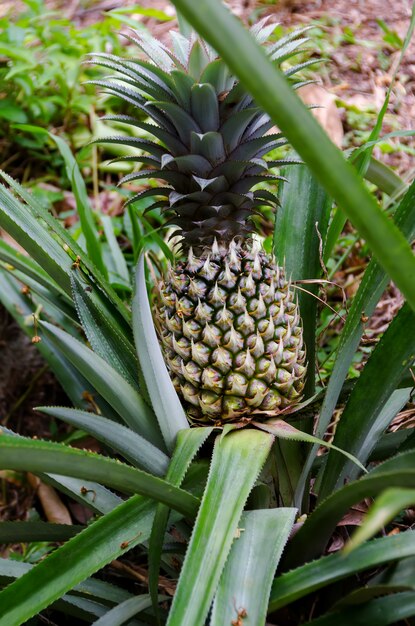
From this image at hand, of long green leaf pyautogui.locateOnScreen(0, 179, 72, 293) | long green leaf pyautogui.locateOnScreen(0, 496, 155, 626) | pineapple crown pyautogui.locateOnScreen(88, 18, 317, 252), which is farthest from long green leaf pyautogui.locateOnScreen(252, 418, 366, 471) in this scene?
long green leaf pyautogui.locateOnScreen(0, 179, 72, 293)

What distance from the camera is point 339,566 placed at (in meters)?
0.76

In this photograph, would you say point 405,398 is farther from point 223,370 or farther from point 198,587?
point 198,587

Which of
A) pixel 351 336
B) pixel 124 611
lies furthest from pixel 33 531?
pixel 351 336

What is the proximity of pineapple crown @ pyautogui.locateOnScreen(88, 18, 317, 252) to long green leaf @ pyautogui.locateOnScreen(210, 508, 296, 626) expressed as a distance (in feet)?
1.74

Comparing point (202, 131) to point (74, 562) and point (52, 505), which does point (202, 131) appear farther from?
point (52, 505)

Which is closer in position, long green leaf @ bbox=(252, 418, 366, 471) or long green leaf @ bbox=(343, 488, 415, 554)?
long green leaf @ bbox=(343, 488, 415, 554)

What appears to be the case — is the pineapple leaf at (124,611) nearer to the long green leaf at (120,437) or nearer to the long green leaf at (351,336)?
the long green leaf at (120,437)

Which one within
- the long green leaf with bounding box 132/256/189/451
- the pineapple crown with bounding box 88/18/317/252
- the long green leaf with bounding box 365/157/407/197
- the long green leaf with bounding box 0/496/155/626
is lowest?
the long green leaf with bounding box 0/496/155/626

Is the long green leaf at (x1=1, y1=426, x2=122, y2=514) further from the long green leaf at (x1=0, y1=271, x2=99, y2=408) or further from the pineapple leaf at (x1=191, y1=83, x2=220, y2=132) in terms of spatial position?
the pineapple leaf at (x1=191, y1=83, x2=220, y2=132)

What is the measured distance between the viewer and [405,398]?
1128 mm

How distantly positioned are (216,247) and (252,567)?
57 cm

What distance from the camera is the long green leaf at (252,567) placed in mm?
743

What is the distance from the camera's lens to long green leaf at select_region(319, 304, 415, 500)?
91 centimetres

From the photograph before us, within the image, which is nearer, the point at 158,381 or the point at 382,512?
the point at 382,512
